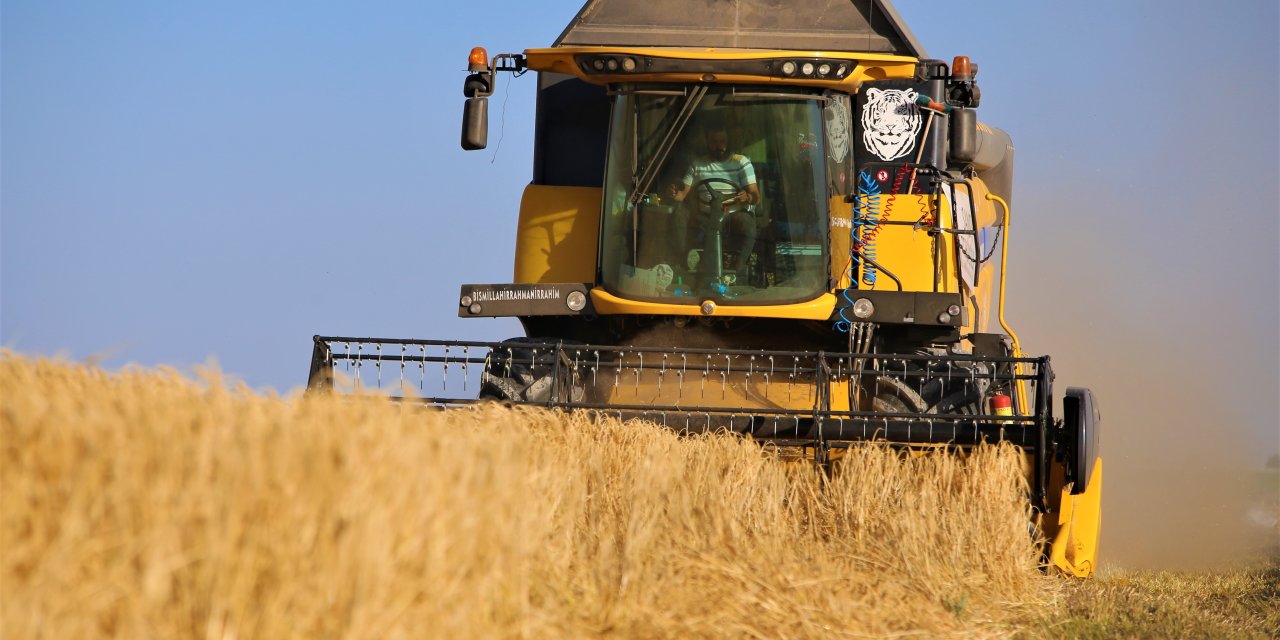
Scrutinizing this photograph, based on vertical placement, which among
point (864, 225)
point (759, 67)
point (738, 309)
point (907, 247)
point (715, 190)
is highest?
point (759, 67)

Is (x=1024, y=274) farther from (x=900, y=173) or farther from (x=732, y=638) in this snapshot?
(x=732, y=638)

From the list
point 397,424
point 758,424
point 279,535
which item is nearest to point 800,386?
point 758,424

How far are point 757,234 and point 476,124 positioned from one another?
155 centimetres

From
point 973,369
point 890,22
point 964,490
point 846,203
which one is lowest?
point 964,490

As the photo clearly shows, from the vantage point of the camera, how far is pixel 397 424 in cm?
339

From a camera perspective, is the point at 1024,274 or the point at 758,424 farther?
the point at 1024,274

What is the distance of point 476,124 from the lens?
780 centimetres

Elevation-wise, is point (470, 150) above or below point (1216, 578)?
above

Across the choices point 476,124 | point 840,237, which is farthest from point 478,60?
point 840,237

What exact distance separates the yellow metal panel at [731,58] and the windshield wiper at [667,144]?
0.28ft

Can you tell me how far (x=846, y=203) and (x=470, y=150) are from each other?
2.00 metres

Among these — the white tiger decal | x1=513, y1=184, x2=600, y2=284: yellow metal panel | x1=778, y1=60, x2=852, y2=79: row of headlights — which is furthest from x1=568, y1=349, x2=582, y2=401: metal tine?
the white tiger decal

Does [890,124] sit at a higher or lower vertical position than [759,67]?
lower

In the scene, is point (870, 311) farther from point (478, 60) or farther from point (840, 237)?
point (478, 60)
